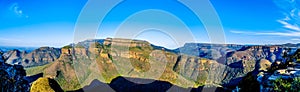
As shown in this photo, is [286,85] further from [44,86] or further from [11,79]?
[44,86]

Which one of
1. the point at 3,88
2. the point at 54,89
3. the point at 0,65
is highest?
the point at 0,65

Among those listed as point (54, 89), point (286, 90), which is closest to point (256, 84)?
point (286, 90)

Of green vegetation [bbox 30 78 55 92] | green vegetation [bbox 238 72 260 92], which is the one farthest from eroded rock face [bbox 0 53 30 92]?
green vegetation [bbox 238 72 260 92]

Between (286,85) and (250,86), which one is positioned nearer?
(286,85)

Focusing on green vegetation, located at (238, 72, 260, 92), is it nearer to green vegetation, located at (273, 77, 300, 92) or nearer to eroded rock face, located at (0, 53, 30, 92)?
Result: green vegetation, located at (273, 77, 300, 92)

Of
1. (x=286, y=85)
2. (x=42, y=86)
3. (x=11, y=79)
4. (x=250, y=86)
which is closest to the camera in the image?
(x=286, y=85)

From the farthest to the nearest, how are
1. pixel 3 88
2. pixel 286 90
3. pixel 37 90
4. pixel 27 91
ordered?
pixel 37 90 → pixel 27 91 → pixel 3 88 → pixel 286 90

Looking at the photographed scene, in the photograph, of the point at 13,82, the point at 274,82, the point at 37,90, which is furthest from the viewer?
the point at 37,90

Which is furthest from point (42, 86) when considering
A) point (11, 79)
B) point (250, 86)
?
point (250, 86)

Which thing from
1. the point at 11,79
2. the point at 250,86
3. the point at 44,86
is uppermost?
the point at 11,79

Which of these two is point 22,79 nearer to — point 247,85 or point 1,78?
point 1,78

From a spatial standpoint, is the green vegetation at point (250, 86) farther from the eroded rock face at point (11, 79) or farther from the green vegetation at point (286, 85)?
the eroded rock face at point (11, 79)
